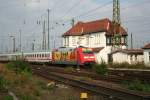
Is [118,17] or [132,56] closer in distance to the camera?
[132,56]

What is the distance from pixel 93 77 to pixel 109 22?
1847 inches

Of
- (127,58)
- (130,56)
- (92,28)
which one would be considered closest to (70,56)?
(127,58)

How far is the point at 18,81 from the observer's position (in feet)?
69.2

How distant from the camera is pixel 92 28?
76750 millimetres

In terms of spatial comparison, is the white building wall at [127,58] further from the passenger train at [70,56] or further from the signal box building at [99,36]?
the passenger train at [70,56]

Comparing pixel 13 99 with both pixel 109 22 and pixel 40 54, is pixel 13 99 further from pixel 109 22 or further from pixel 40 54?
pixel 109 22

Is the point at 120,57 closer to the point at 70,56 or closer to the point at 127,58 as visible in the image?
the point at 127,58

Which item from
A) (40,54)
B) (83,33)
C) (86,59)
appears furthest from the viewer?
(83,33)

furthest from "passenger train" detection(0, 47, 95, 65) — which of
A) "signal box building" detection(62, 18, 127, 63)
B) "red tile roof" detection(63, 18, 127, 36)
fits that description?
"red tile roof" detection(63, 18, 127, 36)

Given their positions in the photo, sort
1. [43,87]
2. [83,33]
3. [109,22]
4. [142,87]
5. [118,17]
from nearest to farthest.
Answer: [142,87]
[43,87]
[118,17]
[109,22]
[83,33]

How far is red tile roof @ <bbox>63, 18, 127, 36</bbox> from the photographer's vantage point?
2865 inches

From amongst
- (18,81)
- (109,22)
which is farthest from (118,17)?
(18,81)

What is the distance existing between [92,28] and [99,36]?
394 cm

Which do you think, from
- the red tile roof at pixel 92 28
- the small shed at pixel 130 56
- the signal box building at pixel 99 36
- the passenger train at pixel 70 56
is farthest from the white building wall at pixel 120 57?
the passenger train at pixel 70 56
